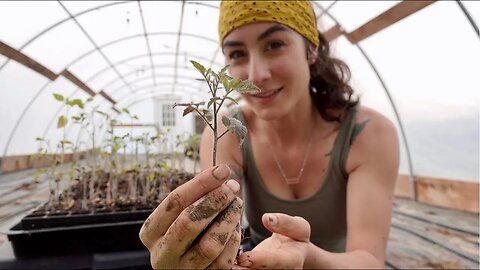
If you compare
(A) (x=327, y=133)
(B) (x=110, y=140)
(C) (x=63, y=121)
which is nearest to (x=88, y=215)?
(C) (x=63, y=121)

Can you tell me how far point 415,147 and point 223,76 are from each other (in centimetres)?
389

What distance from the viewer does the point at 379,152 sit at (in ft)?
3.86

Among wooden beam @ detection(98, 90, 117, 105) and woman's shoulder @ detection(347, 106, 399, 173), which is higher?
wooden beam @ detection(98, 90, 117, 105)

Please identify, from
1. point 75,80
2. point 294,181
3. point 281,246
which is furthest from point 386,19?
point 75,80

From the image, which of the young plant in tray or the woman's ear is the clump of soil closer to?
the woman's ear

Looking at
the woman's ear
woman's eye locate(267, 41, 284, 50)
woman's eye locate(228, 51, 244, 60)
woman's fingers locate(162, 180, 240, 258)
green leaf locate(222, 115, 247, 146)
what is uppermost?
the woman's ear

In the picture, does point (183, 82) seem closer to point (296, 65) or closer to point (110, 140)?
point (110, 140)

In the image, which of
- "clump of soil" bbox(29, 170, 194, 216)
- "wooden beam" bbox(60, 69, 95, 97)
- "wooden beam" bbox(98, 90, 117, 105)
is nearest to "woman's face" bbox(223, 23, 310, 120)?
"clump of soil" bbox(29, 170, 194, 216)

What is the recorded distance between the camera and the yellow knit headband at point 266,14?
3.10ft

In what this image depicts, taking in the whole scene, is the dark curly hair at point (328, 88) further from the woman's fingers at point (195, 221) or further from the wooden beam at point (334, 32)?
the wooden beam at point (334, 32)

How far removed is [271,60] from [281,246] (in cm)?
52

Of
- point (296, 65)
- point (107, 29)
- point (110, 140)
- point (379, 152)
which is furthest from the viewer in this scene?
point (107, 29)

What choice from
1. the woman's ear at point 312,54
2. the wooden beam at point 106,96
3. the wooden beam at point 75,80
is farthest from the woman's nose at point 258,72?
the wooden beam at point 106,96

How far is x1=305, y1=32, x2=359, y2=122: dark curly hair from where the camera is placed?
4.23ft
